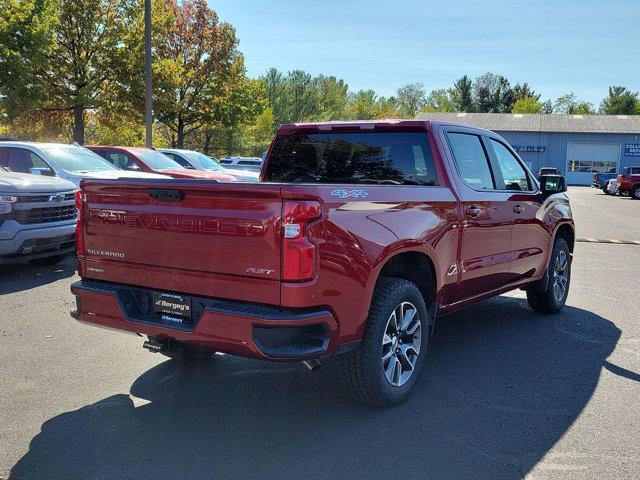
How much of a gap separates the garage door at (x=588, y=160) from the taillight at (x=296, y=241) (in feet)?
193

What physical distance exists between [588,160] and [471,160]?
2294 inches

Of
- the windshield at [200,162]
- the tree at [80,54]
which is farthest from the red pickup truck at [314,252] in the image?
the tree at [80,54]

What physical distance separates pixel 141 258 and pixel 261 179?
6.20 ft

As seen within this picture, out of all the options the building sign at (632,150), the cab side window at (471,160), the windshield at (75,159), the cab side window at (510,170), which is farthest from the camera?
the building sign at (632,150)

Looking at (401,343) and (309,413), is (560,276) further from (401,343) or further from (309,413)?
(309,413)

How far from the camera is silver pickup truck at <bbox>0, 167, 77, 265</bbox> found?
7.73 meters

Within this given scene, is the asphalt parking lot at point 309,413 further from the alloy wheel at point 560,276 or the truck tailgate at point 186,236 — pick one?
the truck tailgate at point 186,236

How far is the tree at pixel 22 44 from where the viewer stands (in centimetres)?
2311

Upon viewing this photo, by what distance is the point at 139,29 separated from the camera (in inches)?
1141

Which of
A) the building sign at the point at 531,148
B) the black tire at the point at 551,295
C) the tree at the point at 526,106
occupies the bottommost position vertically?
the black tire at the point at 551,295

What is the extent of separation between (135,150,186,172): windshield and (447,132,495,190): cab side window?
9.61 m

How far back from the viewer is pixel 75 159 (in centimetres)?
1058

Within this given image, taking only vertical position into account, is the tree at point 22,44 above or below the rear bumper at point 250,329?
above

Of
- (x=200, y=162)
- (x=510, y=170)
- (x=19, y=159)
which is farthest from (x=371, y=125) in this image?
(x=200, y=162)
